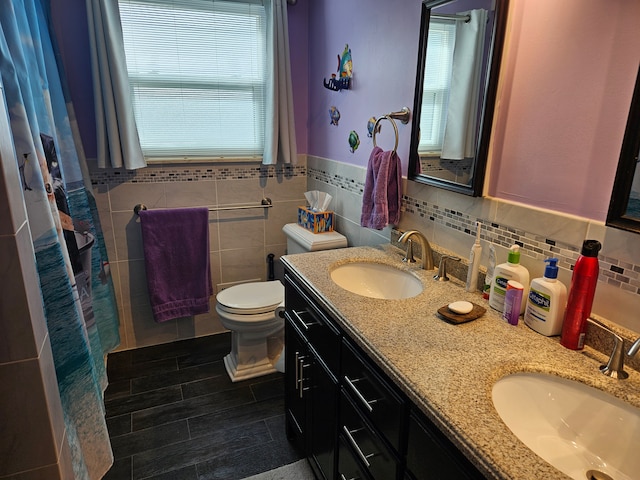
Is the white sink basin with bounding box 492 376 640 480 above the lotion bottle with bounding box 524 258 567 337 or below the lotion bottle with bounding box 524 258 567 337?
below

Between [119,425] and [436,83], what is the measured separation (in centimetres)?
209

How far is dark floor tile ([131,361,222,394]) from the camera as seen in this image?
7.66 ft

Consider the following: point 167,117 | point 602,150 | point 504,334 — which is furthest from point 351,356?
point 167,117

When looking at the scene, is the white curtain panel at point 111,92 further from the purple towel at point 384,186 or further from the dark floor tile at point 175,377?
the purple towel at point 384,186

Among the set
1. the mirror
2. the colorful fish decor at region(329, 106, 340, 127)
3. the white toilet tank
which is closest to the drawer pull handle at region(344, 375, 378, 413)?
the mirror

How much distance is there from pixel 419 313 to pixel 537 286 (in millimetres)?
327

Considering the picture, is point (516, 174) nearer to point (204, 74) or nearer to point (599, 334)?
point (599, 334)

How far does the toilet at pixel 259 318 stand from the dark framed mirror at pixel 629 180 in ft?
4.76

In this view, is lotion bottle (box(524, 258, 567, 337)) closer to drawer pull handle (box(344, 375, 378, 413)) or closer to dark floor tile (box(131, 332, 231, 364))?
drawer pull handle (box(344, 375, 378, 413))

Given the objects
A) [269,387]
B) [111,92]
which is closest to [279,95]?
[111,92]

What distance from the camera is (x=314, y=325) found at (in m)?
1.47

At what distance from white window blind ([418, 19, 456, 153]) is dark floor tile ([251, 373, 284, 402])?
4.85 feet

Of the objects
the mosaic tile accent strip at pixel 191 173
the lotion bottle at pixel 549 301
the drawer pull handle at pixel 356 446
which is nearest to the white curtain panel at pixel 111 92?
the mosaic tile accent strip at pixel 191 173

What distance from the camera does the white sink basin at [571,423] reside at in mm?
854
